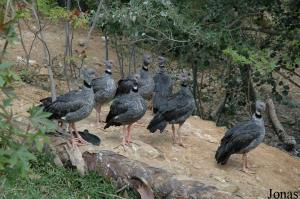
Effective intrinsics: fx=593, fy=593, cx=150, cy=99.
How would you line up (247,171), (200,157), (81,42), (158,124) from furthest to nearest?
(81,42) < (158,124) < (200,157) < (247,171)

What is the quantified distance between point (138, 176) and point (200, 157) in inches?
73.5

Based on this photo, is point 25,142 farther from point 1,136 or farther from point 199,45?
point 199,45

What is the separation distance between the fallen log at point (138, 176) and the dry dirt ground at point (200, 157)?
0.30 m

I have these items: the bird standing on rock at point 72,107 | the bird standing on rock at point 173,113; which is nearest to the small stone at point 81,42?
the bird standing on rock at point 173,113

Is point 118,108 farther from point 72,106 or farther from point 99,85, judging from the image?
point 99,85

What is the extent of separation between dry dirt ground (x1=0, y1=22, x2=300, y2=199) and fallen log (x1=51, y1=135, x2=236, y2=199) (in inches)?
11.7

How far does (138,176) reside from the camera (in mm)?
6234

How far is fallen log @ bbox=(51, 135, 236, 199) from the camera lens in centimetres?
591

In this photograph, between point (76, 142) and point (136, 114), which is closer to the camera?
point (76, 142)

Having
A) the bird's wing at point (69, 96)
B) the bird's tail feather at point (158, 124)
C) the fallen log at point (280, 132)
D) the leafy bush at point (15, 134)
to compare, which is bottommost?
the fallen log at point (280, 132)

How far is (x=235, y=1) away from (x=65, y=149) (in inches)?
167

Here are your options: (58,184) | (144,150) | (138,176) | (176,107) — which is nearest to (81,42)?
(176,107)

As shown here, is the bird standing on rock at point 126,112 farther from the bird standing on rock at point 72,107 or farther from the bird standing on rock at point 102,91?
the bird standing on rock at point 102,91

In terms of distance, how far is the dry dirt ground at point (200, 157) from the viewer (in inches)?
285
